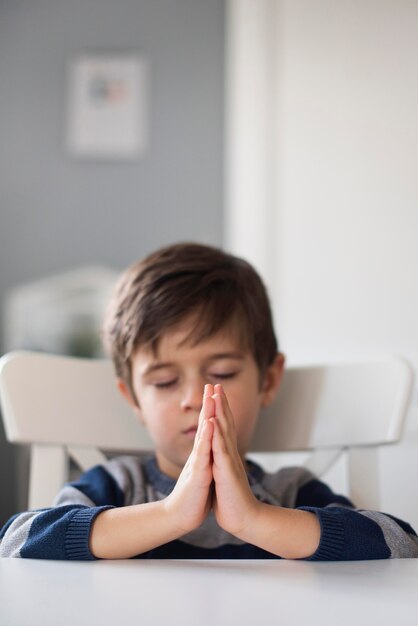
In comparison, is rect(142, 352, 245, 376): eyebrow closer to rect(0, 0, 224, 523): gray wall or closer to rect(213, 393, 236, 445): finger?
rect(213, 393, 236, 445): finger

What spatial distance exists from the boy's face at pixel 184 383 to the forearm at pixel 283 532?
0.28 meters

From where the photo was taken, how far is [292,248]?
5.96 feet

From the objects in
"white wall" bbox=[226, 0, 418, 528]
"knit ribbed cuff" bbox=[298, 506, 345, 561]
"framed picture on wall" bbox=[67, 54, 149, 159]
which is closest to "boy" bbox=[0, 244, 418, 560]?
"knit ribbed cuff" bbox=[298, 506, 345, 561]

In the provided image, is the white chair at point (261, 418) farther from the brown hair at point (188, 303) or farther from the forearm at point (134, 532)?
the forearm at point (134, 532)

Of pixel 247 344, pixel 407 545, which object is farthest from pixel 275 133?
pixel 407 545

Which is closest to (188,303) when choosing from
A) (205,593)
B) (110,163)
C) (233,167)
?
(205,593)

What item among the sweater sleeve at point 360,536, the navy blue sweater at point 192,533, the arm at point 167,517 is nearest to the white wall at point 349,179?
the navy blue sweater at point 192,533

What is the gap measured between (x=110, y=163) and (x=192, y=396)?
2.13 meters

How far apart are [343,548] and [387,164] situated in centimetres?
104

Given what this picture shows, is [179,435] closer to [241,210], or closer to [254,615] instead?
[254,615]

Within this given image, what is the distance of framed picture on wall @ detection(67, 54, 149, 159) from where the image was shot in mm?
2920

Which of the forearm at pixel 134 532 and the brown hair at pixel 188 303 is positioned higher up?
the brown hair at pixel 188 303

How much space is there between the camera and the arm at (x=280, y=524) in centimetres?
66

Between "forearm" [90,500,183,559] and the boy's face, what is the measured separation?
27 cm
